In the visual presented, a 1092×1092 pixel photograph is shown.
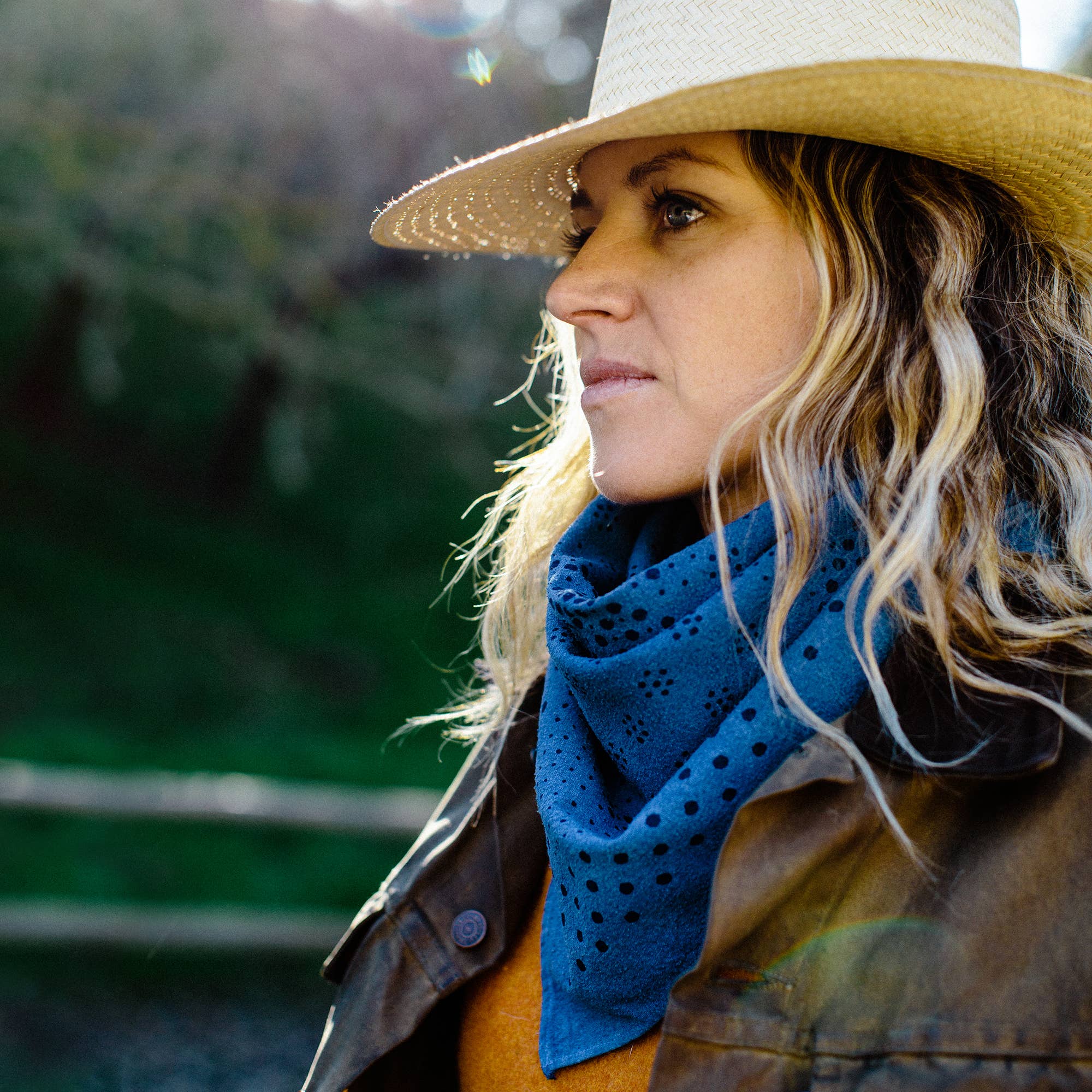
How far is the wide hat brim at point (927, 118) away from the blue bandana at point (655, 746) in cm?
49

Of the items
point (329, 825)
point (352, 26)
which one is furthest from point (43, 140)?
point (329, 825)

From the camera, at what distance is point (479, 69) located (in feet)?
18.7

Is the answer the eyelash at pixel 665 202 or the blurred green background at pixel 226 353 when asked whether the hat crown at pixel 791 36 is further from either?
the blurred green background at pixel 226 353

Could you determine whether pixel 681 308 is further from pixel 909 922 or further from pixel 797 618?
pixel 909 922

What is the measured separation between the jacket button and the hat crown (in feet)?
3.87

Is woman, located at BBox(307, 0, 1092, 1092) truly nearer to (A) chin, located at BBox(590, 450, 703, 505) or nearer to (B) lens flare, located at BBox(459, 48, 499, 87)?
(A) chin, located at BBox(590, 450, 703, 505)

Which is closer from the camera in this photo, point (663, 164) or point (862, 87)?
point (862, 87)

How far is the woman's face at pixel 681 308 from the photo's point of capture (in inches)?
58.5

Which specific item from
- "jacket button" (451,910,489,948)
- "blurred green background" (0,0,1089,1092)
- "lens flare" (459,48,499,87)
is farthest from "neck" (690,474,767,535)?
"lens flare" (459,48,499,87)

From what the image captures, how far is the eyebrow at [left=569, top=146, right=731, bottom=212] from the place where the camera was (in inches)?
58.4

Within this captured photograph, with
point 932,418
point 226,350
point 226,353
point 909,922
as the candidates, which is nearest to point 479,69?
point 226,350

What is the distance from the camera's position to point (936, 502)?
1.32 m

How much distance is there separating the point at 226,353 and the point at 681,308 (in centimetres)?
661

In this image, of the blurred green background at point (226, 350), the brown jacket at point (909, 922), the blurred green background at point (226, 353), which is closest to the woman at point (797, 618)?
the brown jacket at point (909, 922)
